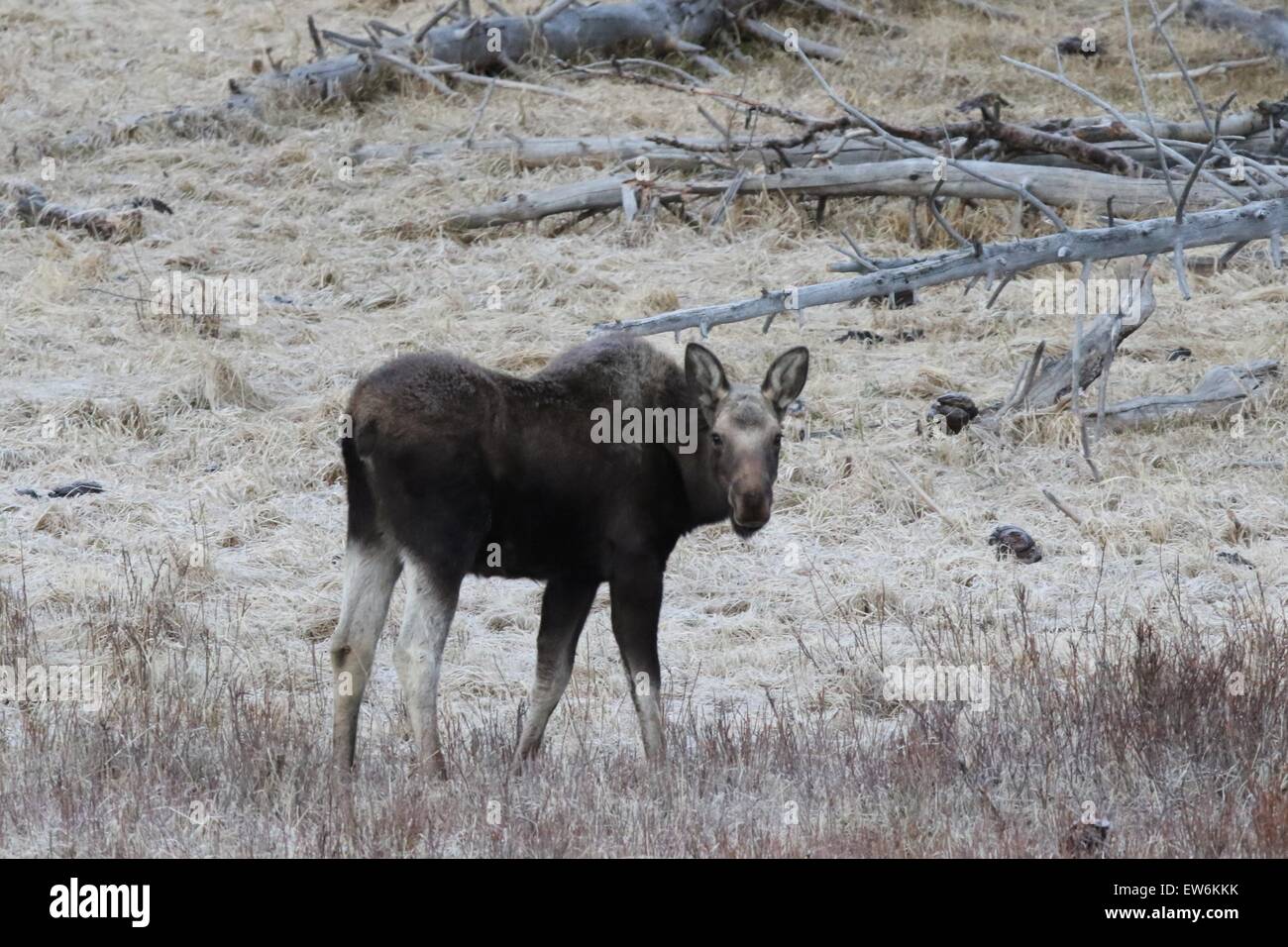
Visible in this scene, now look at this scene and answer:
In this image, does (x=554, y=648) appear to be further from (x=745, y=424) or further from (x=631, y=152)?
(x=631, y=152)

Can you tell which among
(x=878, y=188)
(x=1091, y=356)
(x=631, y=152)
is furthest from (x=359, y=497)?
(x=631, y=152)

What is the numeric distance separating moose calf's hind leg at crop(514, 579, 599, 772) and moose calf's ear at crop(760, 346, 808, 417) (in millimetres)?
1147

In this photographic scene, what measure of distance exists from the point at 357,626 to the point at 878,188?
378 inches

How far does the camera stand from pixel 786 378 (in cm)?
774

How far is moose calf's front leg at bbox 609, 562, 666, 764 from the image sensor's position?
743 cm

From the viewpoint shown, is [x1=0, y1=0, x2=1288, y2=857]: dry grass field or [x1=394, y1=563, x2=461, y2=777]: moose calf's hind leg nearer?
[x1=0, y1=0, x2=1288, y2=857]: dry grass field

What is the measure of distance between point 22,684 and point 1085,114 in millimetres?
13210

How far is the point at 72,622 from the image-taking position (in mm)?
9297

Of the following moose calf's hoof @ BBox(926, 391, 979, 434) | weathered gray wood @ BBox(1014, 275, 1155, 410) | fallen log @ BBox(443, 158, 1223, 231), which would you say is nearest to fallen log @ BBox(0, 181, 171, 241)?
fallen log @ BBox(443, 158, 1223, 231)

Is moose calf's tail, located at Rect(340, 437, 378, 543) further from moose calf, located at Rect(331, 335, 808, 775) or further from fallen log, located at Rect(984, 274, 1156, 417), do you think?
fallen log, located at Rect(984, 274, 1156, 417)

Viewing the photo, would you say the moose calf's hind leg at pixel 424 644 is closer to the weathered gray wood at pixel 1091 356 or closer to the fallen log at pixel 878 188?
the weathered gray wood at pixel 1091 356

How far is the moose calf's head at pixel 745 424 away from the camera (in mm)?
7297
